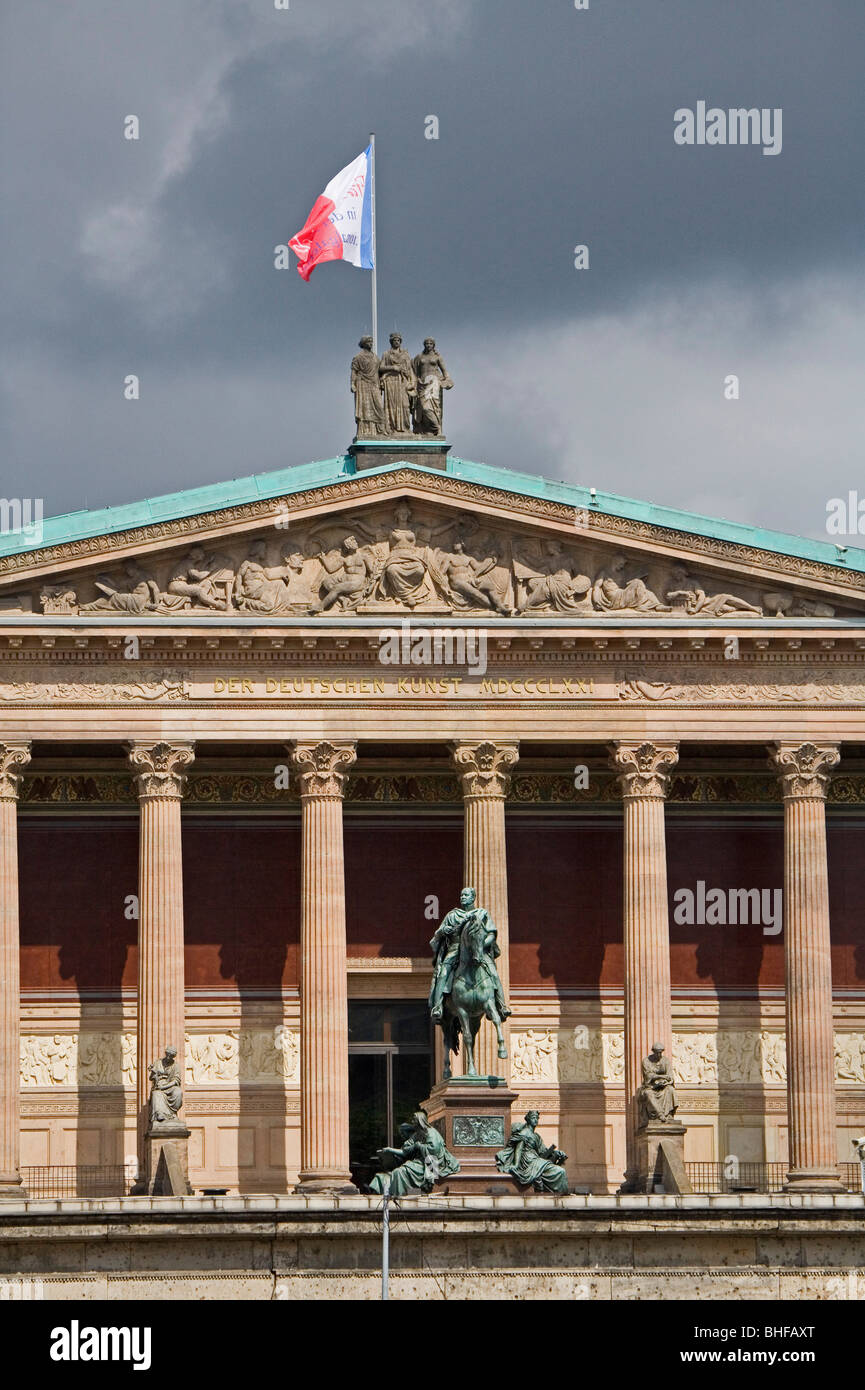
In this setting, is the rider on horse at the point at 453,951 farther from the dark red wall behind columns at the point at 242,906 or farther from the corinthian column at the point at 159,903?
the dark red wall behind columns at the point at 242,906

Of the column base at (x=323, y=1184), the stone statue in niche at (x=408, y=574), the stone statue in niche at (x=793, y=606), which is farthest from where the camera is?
the stone statue in niche at (x=793, y=606)

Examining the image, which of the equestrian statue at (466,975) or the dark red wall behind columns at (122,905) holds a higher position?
the dark red wall behind columns at (122,905)

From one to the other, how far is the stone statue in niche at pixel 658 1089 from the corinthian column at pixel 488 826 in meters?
3.79

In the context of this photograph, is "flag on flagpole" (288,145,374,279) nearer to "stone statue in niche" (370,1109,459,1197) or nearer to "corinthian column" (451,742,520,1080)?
"corinthian column" (451,742,520,1080)

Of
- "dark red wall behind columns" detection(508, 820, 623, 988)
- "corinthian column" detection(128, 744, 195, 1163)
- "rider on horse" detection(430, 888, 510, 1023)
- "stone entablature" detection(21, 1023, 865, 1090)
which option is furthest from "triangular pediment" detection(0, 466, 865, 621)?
"rider on horse" detection(430, 888, 510, 1023)

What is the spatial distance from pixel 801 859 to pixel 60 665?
610 inches

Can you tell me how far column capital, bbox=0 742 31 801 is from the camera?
2638 inches

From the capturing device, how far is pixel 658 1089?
64000mm

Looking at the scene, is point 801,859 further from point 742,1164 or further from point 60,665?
point 60,665

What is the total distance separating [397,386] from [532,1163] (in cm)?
1972

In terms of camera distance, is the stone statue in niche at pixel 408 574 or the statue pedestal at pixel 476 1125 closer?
the statue pedestal at pixel 476 1125

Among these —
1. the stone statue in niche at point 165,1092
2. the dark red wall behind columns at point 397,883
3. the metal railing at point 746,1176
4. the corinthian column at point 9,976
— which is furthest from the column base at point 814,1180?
the corinthian column at point 9,976

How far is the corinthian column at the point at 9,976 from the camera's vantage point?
65875 millimetres

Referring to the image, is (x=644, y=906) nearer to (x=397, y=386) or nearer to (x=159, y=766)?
(x=159, y=766)
